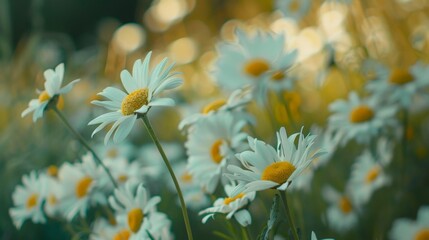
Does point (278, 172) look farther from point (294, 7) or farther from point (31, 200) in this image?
point (294, 7)

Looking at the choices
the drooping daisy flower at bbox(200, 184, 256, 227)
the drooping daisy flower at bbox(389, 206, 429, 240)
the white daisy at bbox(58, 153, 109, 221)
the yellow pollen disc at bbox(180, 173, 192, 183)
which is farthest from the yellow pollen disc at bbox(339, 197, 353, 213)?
the drooping daisy flower at bbox(200, 184, 256, 227)

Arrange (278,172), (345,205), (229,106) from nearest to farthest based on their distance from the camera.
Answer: (278,172)
(229,106)
(345,205)

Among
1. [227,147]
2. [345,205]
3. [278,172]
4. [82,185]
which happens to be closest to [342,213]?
[345,205]

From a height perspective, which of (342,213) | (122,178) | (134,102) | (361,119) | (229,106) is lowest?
(342,213)

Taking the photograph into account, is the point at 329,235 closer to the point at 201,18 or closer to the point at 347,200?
the point at 347,200

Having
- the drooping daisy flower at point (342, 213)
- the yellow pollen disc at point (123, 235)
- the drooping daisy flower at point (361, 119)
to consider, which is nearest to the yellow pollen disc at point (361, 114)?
the drooping daisy flower at point (361, 119)

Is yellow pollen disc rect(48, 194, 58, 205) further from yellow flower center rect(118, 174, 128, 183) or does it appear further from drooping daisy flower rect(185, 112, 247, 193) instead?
drooping daisy flower rect(185, 112, 247, 193)
